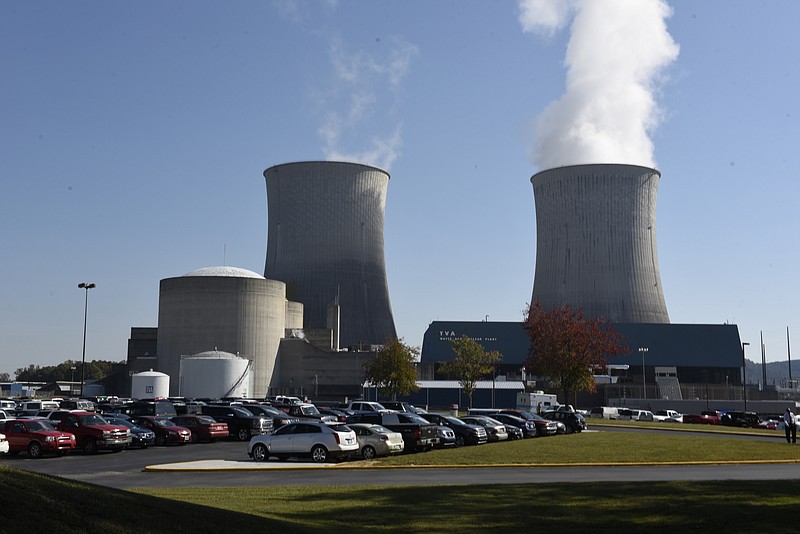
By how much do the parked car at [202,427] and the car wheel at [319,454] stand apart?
1027 cm

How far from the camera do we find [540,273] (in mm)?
81125

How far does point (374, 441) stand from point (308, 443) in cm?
217

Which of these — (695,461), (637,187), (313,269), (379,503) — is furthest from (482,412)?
(313,269)

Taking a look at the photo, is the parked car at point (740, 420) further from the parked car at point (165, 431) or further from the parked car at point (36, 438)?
the parked car at point (36, 438)

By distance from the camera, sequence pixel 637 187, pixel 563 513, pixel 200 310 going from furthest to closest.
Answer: pixel 200 310
pixel 637 187
pixel 563 513

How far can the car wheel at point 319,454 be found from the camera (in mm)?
24953

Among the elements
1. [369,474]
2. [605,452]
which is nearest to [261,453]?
[369,474]

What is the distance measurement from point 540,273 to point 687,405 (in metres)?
17.9

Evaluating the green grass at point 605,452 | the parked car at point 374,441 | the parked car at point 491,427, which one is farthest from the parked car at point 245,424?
the green grass at point 605,452

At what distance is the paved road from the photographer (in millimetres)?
19344

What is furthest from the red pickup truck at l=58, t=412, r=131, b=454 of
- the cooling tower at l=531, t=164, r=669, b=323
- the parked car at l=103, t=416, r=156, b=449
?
the cooling tower at l=531, t=164, r=669, b=323

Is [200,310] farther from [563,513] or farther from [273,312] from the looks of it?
[563,513]

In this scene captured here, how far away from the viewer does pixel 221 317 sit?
284ft

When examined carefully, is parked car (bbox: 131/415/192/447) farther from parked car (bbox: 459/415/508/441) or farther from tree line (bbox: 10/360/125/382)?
tree line (bbox: 10/360/125/382)
